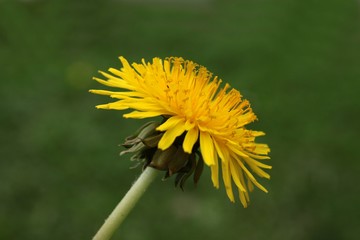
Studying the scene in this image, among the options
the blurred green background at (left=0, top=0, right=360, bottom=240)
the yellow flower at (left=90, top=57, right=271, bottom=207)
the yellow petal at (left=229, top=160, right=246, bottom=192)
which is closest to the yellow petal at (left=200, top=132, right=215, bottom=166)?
the yellow flower at (left=90, top=57, right=271, bottom=207)

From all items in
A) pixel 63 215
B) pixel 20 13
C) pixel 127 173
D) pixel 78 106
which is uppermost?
pixel 20 13

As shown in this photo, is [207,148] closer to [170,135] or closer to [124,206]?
[170,135]

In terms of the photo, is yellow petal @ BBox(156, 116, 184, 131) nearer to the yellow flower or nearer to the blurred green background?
the yellow flower

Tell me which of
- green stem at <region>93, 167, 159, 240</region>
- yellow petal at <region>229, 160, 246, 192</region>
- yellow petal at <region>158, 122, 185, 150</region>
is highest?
yellow petal at <region>158, 122, 185, 150</region>

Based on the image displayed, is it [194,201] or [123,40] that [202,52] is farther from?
[194,201]

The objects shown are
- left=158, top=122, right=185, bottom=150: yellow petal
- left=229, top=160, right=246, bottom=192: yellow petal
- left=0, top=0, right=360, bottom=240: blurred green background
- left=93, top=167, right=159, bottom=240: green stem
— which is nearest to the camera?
left=93, top=167, right=159, bottom=240: green stem

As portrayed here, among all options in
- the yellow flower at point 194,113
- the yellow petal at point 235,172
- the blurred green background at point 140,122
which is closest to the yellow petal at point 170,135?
the yellow flower at point 194,113

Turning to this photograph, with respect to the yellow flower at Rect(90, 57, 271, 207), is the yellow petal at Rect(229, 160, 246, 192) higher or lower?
lower

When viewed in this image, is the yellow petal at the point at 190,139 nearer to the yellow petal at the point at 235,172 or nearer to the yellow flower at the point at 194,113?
the yellow flower at the point at 194,113

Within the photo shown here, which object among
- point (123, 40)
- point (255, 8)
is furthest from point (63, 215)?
point (255, 8)
